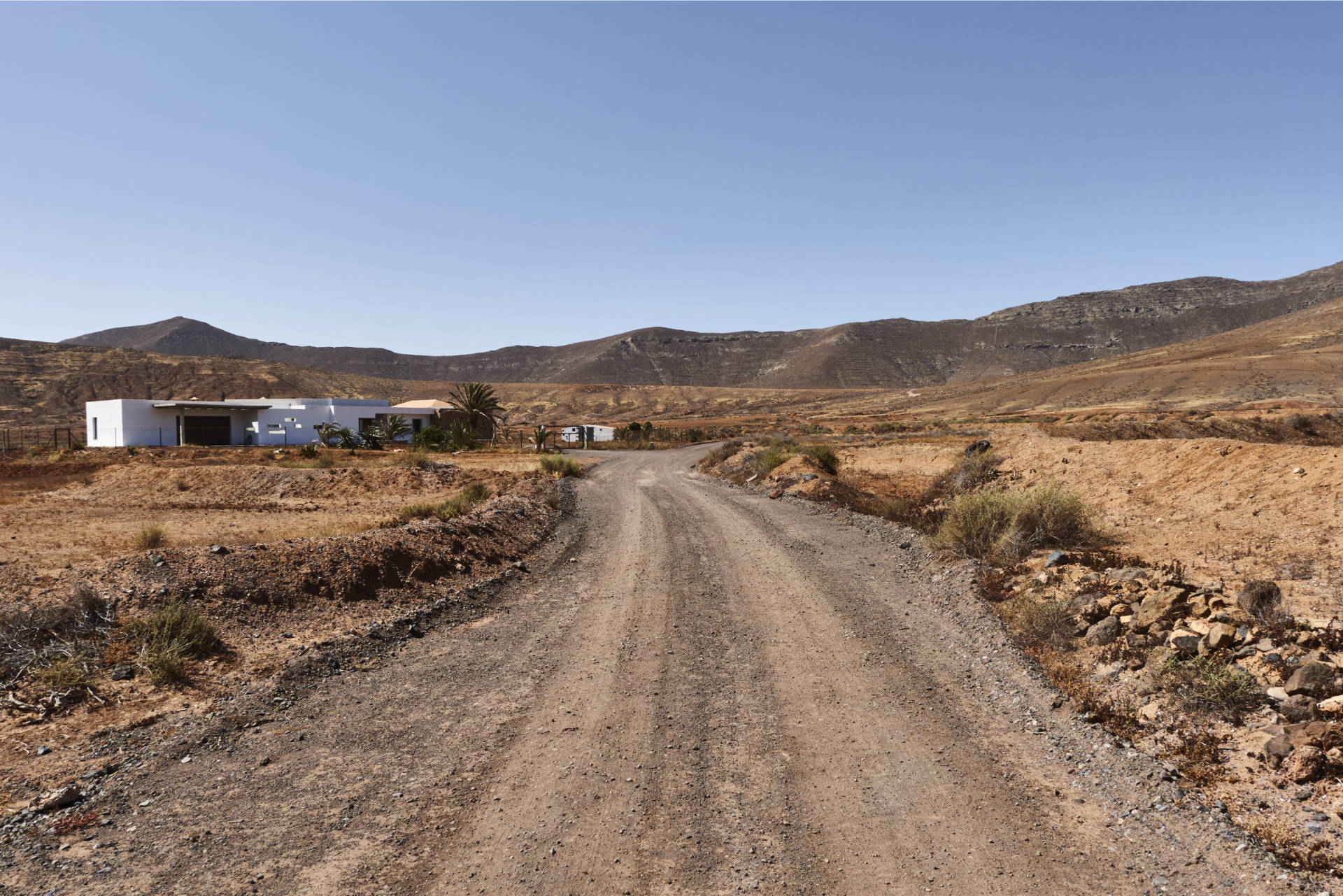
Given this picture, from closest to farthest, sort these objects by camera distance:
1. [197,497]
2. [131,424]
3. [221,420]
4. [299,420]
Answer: [197,497], [131,424], [299,420], [221,420]

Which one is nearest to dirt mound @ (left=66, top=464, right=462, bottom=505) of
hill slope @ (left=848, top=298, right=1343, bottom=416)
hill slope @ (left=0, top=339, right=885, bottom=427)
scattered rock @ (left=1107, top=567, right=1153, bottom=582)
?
scattered rock @ (left=1107, top=567, right=1153, bottom=582)

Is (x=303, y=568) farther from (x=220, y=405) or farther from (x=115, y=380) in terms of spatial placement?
(x=115, y=380)

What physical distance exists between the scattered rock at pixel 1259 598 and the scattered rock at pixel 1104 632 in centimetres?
107

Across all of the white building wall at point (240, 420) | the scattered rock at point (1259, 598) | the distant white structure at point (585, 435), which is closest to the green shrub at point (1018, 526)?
the scattered rock at point (1259, 598)

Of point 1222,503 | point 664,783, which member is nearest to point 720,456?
point 1222,503

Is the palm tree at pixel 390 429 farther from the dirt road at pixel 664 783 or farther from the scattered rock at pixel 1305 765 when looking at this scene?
the scattered rock at pixel 1305 765

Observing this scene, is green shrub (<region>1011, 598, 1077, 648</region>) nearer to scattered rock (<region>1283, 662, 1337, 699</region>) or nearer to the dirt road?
the dirt road

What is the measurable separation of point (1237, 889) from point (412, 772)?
5256 mm

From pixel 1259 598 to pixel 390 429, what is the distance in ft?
163

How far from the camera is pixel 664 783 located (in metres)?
5.13

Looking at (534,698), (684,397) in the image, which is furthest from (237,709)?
(684,397)

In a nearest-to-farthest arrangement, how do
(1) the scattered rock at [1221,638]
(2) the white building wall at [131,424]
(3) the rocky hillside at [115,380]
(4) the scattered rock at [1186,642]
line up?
(1) the scattered rock at [1221,638], (4) the scattered rock at [1186,642], (2) the white building wall at [131,424], (3) the rocky hillside at [115,380]

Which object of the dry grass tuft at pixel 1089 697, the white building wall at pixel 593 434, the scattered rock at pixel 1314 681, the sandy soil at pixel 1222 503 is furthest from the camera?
the white building wall at pixel 593 434

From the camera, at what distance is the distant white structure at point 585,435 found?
63.0m
